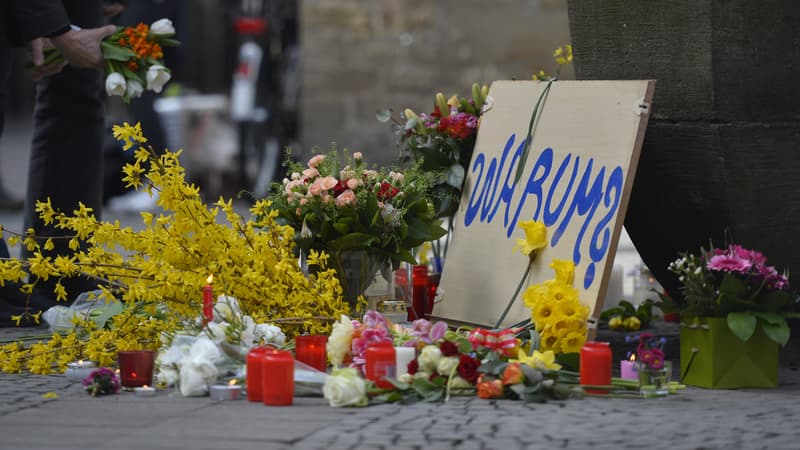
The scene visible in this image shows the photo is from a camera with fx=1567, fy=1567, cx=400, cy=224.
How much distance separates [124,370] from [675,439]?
57.7 inches

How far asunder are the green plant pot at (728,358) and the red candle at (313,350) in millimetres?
973

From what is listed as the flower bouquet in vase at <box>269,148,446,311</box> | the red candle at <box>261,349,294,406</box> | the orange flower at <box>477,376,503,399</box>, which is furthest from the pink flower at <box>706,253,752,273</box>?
the red candle at <box>261,349,294,406</box>

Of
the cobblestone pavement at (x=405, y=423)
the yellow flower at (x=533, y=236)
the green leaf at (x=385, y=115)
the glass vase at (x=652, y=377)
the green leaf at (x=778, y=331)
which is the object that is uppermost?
the green leaf at (x=385, y=115)

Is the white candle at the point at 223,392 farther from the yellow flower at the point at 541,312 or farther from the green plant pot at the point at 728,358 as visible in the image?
the green plant pot at the point at 728,358

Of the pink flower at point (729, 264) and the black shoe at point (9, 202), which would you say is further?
the black shoe at point (9, 202)

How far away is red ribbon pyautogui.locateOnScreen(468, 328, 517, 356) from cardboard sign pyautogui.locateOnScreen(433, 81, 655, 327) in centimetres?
34

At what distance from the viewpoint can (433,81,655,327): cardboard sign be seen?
4375 millimetres

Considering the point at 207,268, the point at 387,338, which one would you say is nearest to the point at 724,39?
the point at 387,338

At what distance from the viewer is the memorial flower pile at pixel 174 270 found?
434 cm

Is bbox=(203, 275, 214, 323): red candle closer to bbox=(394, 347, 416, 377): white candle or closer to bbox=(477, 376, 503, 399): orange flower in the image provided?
bbox=(394, 347, 416, 377): white candle

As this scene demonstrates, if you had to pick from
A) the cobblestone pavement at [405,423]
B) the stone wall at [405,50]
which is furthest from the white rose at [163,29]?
the stone wall at [405,50]

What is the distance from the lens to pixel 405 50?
1212 cm

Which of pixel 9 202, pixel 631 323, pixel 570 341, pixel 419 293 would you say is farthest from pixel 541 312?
pixel 9 202

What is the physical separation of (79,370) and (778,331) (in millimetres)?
1876
